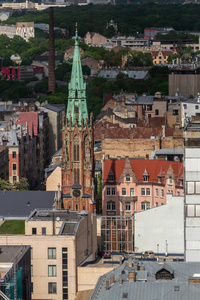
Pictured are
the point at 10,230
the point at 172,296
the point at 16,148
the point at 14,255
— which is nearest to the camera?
the point at 172,296

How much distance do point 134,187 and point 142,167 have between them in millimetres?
2084

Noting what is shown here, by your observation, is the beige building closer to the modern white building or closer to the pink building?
the modern white building

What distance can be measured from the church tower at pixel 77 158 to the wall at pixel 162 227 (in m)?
12.4

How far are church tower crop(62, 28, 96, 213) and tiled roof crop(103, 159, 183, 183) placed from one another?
3.38 m

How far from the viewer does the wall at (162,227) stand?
310 feet

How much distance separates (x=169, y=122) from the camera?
159250mm

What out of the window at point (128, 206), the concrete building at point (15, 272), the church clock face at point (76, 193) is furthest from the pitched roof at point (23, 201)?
the concrete building at point (15, 272)

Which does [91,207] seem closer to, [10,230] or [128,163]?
[128,163]

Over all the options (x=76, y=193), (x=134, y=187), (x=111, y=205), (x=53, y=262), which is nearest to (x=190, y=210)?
(x=53, y=262)

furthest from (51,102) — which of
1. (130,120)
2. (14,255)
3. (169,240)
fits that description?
(14,255)

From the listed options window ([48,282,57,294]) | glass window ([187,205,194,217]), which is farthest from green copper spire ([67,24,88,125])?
glass window ([187,205,194,217])

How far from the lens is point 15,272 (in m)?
70.4

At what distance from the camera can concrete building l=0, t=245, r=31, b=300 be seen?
68188mm

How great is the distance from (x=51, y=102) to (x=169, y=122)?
4017cm
